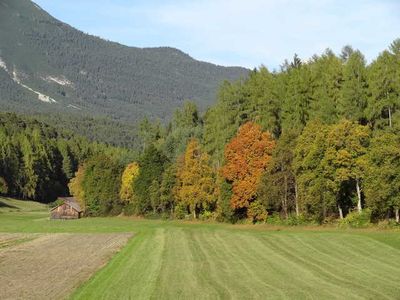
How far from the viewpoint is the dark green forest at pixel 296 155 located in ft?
216

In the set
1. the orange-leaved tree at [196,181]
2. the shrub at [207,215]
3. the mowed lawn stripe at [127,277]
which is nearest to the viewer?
the mowed lawn stripe at [127,277]

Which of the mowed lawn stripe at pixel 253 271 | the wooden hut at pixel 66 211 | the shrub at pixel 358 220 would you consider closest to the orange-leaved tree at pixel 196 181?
the shrub at pixel 358 220

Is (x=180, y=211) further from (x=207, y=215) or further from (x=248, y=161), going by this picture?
(x=248, y=161)

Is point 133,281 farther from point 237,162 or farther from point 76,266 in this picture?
point 237,162

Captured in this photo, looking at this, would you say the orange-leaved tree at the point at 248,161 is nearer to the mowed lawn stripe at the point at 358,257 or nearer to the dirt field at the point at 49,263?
the dirt field at the point at 49,263

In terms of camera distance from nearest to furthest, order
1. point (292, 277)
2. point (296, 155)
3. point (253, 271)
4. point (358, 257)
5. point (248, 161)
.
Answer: point (292, 277) → point (253, 271) → point (358, 257) → point (296, 155) → point (248, 161)

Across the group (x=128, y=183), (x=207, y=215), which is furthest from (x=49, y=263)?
(x=128, y=183)

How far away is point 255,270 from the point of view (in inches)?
1262

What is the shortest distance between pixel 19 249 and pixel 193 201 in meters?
47.7

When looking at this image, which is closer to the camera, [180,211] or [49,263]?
[49,263]

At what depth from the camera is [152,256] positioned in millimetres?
40156

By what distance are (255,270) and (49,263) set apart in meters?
13.9

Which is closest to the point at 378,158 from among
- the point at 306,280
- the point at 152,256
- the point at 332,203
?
the point at 332,203

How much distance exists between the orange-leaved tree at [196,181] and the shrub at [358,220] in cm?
3062
